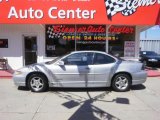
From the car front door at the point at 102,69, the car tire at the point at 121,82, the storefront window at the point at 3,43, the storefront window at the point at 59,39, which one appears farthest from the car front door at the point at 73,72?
the storefront window at the point at 3,43

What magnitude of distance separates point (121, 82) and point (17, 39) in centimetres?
759

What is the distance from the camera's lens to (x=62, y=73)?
10.8 meters

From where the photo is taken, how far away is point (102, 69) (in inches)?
430

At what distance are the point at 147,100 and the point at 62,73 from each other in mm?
3098

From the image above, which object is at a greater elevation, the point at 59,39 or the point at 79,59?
the point at 59,39

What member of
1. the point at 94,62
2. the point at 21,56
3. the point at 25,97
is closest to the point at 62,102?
the point at 25,97

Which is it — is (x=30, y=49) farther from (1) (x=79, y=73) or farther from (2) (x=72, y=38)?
(1) (x=79, y=73)

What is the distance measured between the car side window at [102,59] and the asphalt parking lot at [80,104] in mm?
1103

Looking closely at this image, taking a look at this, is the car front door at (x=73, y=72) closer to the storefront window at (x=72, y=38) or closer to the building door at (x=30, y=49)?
the storefront window at (x=72, y=38)

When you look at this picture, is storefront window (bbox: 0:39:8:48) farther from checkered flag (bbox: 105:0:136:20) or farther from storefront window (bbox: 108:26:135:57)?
checkered flag (bbox: 105:0:136:20)

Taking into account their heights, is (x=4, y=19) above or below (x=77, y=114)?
above

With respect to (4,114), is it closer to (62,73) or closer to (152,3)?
(62,73)

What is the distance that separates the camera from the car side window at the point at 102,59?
36.4ft

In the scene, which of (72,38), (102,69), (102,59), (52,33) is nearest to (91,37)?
(72,38)
